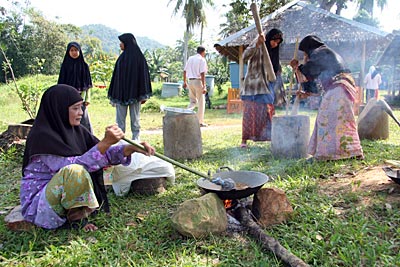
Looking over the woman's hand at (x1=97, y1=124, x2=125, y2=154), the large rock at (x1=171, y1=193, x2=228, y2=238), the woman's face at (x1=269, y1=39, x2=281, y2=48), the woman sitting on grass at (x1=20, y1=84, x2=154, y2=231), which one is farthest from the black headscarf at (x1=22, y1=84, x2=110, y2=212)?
the woman's face at (x1=269, y1=39, x2=281, y2=48)

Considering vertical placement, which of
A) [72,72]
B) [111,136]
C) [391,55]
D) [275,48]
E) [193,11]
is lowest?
[111,136]

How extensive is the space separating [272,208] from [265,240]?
1.17 ft

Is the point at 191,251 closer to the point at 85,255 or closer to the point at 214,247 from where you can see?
the point at 214,247

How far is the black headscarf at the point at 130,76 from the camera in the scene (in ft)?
16.9

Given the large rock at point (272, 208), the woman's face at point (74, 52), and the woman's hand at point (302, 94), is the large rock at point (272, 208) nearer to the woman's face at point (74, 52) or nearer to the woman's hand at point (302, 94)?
the woman's hand at point (302, 94)

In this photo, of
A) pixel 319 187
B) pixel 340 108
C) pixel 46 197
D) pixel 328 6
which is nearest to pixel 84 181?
pixel 46 197

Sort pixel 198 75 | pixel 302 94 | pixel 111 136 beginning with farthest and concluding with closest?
pixel 198 75 < pixel 302 94 < pixel 111 136

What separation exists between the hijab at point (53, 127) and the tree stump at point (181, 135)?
85.1 inches

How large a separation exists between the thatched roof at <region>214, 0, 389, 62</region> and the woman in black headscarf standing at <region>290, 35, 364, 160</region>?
6367 mm

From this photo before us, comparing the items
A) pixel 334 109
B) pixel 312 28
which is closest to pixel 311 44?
pixel 334 109

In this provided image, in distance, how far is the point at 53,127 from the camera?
250 cm

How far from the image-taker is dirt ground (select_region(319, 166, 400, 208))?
2.81 meters

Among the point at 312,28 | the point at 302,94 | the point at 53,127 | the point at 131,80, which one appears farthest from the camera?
the point at 312,28

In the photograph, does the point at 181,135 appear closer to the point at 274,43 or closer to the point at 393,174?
the point at 274,43
